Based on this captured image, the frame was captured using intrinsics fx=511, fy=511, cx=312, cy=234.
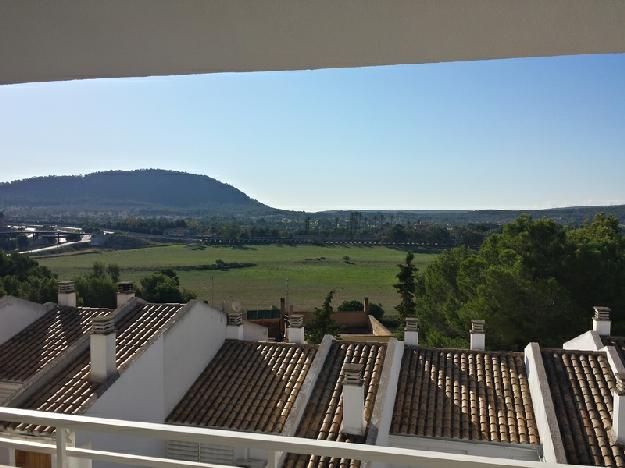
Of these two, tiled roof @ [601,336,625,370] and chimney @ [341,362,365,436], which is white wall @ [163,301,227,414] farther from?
tiled roof @ [601,336,625,370]

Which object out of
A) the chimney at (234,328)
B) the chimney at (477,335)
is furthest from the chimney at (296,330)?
the chimney at (477,335)

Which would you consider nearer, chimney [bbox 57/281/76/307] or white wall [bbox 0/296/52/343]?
white wall [bbox 0/296/52/343]

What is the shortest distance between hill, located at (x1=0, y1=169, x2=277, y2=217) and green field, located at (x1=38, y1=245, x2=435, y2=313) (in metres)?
26.5

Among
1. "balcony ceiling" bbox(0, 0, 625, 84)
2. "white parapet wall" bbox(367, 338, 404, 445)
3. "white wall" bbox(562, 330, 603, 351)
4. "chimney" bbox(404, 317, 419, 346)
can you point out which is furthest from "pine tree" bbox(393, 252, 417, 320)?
"balcony ceiling" bbox(0, 0, 625, 84)

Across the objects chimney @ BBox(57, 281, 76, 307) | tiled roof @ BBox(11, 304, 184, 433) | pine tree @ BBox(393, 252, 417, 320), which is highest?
chimney @ BBox(57, 281, 76, 307)

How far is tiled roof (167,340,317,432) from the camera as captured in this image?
628cm

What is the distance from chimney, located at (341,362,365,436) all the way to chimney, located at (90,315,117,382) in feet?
9.39

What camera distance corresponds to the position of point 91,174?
95.9 m

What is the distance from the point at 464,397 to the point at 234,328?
3837 mm

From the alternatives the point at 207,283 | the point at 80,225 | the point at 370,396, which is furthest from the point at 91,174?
the point at 370,396

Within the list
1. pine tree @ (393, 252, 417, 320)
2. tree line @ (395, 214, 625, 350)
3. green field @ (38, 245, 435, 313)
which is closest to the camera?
tree line @ (395, 214, 625, 350)

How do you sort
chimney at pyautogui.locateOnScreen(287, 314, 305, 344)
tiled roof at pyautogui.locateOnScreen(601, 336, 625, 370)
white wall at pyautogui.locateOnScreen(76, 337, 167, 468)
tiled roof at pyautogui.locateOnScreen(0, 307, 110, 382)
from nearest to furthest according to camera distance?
white wall at pyautogui.locateOnScreen(76, 337, 167, 468) → tiled roof at pyautogui.locateOnScreen(0, 307, 110, 382) → tiled roof at pyautogui.locateOnScreen(601, 336, 625, 370) → chimney at pyautogui.locateOnScreen(287, 314, 305, 344)

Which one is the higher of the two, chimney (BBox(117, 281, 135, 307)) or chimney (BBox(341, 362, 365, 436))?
chimney (BBox(117, 281, 135, 307))

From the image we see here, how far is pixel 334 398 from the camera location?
638cm
